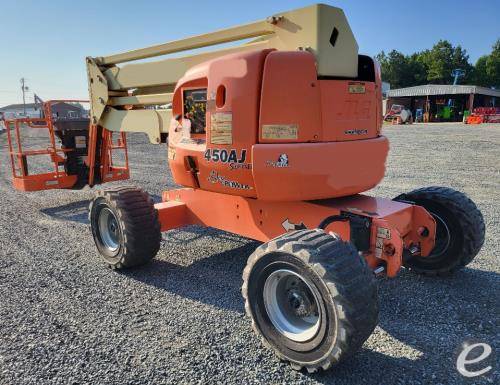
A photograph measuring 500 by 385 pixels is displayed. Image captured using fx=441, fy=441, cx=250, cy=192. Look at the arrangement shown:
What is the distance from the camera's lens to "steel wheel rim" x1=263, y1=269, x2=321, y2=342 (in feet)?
10.7

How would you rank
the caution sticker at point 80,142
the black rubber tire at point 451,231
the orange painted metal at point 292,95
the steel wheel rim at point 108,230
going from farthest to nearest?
the caution sticker at point 80,142 < the steel wheel rim at point 108,230 < the black rubber tire at point 451,231 < the orange painted metal at point 292,95

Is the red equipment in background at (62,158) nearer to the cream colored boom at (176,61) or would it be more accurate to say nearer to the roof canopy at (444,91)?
the cream colored boom at (176,61)

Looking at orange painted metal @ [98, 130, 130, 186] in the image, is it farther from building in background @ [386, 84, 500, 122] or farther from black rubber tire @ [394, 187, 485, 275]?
building in background @ [386, 84, 500, 122]

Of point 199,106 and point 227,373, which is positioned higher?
point 199,106

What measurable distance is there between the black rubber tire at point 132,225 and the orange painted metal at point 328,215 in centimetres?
27

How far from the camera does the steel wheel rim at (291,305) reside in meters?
3.26

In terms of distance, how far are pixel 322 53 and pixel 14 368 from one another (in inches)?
137

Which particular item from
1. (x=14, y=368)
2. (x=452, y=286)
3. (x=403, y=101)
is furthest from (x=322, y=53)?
(x=403, y=101)

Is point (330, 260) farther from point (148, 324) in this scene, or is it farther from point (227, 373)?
point (148, 324)

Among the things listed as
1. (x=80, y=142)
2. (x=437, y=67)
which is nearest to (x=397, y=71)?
(x=437, y=67)

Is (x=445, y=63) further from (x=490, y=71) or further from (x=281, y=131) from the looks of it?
(x=281, y=131)

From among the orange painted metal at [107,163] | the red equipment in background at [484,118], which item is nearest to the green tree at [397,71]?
the red equipment in background at [484,118]

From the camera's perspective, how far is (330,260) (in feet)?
9.91

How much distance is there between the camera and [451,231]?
182 inches
